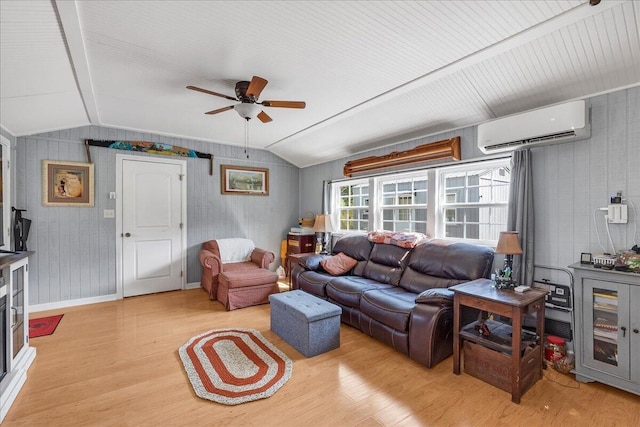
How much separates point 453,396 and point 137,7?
3405 millimetres

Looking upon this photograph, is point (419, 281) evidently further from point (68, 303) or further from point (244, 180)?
point (68, 303)

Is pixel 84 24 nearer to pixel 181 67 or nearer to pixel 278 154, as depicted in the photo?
pixel 181 67

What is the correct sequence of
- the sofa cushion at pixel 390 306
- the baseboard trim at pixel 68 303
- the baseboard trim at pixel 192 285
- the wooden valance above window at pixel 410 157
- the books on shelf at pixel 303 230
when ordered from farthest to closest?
the books on shelf at pixel 303 230 < the baseboard trim at pixel 192 285 < the baseboard trim at pixel 68 303 < the wooden valance above window at pixel 410 157 < the sofa cushion at pixel 390 306

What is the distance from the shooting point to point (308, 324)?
264 centimetres

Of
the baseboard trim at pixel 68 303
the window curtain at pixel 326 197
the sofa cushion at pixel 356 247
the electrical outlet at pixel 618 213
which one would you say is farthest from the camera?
the window curtain at pixel 326 197

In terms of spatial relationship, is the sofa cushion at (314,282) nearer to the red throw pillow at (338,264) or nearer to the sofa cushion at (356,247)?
the red throw pillow at (338,264)

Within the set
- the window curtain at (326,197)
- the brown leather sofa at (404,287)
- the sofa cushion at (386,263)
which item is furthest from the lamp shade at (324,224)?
the sofa cushion at (386,263)

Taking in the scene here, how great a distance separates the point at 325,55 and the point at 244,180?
3.45 meters

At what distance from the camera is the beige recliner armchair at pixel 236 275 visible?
3.95m

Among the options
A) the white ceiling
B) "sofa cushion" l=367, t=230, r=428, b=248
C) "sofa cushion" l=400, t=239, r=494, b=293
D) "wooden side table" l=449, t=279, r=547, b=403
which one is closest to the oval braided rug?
"wooden side table" l=449, t=279, r=547, b=403

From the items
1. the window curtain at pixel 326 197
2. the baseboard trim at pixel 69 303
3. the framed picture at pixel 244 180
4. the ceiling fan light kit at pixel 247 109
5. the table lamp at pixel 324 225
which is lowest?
the baseboard trim at pixel 69 303

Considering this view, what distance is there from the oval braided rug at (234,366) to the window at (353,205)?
8.71ft

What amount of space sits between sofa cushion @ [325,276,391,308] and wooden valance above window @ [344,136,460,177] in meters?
1.66

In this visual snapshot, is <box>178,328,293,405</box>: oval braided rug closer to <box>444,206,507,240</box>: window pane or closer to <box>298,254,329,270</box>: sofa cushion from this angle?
<box>298,254,329,270</box>: sofa cushion
